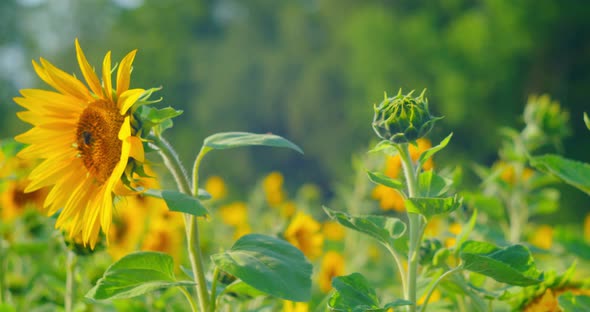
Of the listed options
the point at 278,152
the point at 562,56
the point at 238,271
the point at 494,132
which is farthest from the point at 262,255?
the point at 278,152

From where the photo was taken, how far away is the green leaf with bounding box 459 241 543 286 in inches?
30.4

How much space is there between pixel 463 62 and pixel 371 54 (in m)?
1.33

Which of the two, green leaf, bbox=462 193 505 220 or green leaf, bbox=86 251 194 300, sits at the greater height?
green leaf, bbox=462 193 505 220

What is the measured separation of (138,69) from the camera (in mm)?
14133

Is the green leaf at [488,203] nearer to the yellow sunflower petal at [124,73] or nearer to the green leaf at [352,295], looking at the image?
the green leaf at [352,295]

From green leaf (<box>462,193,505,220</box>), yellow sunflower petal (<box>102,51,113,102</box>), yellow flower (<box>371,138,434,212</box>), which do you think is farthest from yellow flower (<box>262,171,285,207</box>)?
yellow sunflower petal (<box>102,51,113,102</box>)

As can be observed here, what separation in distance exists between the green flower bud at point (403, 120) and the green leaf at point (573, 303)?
9.6 inches

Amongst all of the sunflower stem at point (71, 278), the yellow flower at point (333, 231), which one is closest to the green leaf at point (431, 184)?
the sunflower stem at point (71, 278)

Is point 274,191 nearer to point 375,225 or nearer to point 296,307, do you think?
point 296,307

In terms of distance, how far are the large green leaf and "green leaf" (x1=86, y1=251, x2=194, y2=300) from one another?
0.16 m

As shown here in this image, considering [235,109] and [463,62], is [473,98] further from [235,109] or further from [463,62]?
[235,109]


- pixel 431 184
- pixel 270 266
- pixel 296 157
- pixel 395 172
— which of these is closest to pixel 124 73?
pixel 270 266

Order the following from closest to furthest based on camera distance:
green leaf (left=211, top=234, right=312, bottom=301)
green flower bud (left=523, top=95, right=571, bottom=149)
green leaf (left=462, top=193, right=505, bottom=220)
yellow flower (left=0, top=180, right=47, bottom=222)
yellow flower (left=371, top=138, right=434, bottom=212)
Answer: green leaf (left=211, top=234, right=312, bottom=301) → green leaf (left=462, top=193, right=505, bottom=220) → green flower bud (left=523, top=95, right=571, bottom=149) → yellow flower (left=0, top=180, right=47, bottom=222) → yellow flower (left=371, top=138, right=434, bottom=212)

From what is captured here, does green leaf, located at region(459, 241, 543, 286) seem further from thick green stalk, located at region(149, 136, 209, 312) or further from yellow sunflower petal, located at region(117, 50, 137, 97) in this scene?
yellow sunflower petal, located at region(117, 50, 137, 97)
